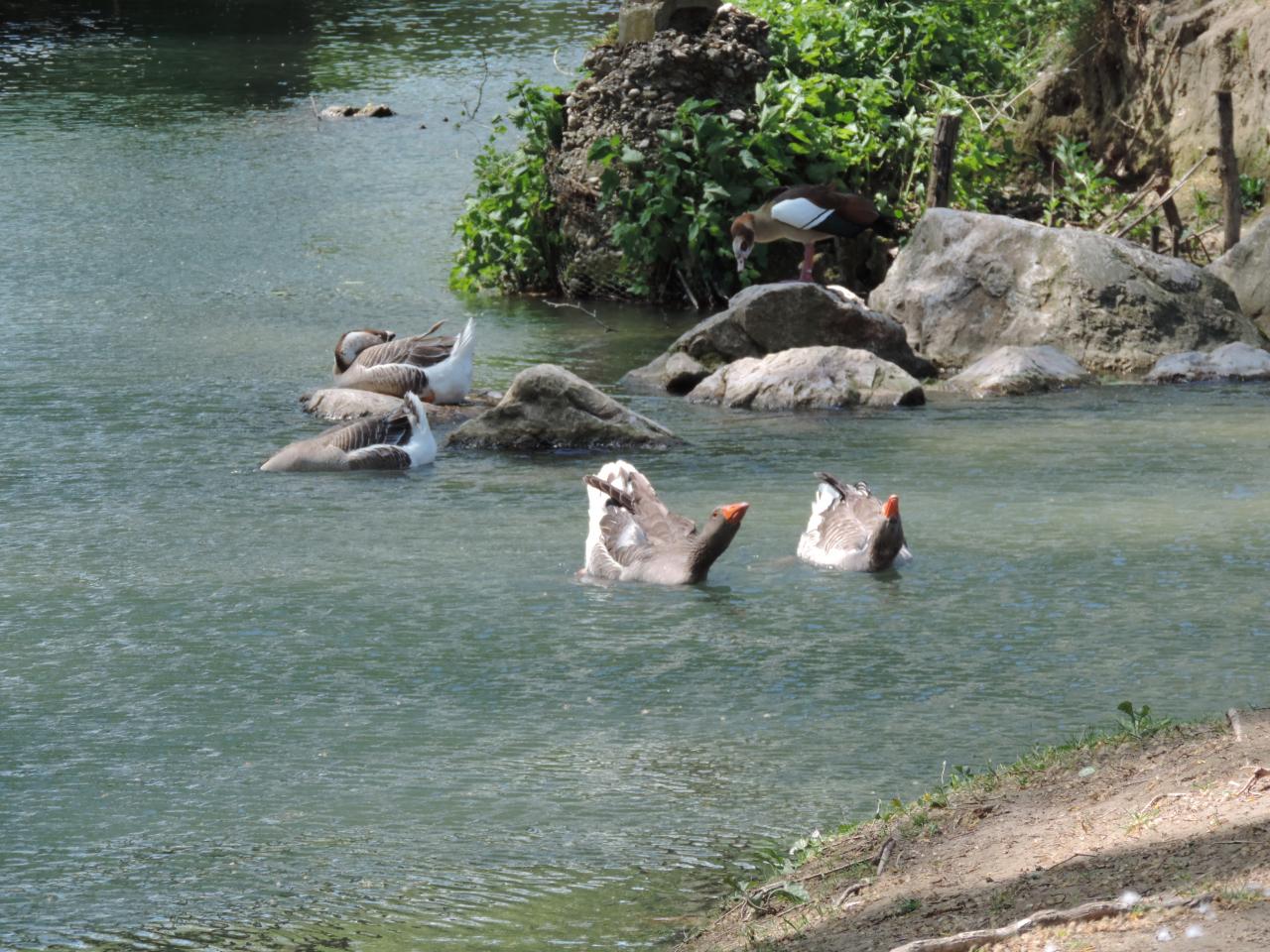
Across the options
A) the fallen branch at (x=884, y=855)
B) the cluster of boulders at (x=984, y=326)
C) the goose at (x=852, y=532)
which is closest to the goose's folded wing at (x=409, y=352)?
the cluster of boulders at (x=984, y=326)

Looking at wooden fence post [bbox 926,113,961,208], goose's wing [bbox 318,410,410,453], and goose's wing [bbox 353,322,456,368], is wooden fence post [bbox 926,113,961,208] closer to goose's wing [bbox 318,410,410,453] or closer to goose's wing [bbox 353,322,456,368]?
goose's wing [bbox 353,322,456,368]

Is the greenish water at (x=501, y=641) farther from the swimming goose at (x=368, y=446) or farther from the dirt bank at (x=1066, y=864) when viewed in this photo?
the dirt bank at (x=1066, y=864)

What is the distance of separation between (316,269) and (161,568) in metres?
9.20

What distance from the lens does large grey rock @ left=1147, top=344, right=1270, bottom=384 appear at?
42.7ft

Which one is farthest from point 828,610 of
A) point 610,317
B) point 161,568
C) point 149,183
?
point 149,183

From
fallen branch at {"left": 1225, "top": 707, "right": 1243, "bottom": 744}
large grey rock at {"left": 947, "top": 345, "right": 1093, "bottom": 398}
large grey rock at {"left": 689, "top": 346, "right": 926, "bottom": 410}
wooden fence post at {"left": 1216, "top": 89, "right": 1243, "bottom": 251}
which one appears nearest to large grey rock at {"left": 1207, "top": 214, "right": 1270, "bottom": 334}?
wooden fence post at {"left": 1216, "top": 89, "right": 1243, "bottom": 251}

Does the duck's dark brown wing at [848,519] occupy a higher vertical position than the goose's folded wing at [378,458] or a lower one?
higher

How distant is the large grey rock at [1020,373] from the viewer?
12.7 m

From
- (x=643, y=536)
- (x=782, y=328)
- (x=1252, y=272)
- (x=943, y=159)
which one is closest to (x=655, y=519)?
(x=643, y=536)

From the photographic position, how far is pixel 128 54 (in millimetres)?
26969

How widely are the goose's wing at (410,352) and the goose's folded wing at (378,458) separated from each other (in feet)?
5.84

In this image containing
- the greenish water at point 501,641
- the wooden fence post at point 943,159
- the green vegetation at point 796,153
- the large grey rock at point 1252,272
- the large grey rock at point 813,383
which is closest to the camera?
the greenish water at point 501,641

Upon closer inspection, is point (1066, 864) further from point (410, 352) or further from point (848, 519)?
point (410, 352)

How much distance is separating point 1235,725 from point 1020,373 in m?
7.89
